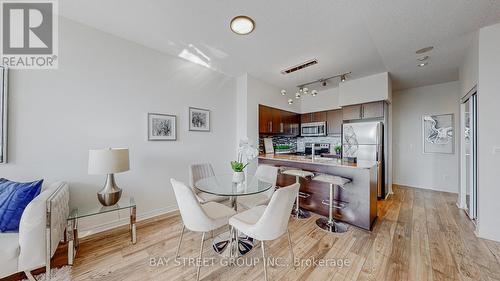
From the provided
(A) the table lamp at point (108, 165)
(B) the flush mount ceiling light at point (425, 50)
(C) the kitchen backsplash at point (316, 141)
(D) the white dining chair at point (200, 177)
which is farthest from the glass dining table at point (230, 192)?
(C) the kitchen backsplash at point (316, 141)

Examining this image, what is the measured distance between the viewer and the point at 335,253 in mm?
1947

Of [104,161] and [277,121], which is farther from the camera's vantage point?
[277,121]

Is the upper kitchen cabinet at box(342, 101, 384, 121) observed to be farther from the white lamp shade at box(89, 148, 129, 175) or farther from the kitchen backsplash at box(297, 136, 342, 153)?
the white lamp shade at box(89, 148, 129, 175)

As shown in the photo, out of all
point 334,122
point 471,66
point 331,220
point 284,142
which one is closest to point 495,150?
point 471,66

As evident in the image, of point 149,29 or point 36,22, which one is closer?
point 36,22

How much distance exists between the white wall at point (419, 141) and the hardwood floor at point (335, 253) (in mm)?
1902

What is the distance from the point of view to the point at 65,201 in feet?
6.06

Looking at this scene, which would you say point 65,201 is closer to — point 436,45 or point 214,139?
point 214,139

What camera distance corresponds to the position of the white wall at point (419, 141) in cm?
411

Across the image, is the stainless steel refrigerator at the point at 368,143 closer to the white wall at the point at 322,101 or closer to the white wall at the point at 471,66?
the white wall at the point at 322,101

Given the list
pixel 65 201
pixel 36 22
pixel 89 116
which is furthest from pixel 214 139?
pixel 36 22

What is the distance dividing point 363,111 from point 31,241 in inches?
204

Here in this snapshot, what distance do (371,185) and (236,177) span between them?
6.30 feet

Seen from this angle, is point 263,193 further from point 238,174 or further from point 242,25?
point 242,25
